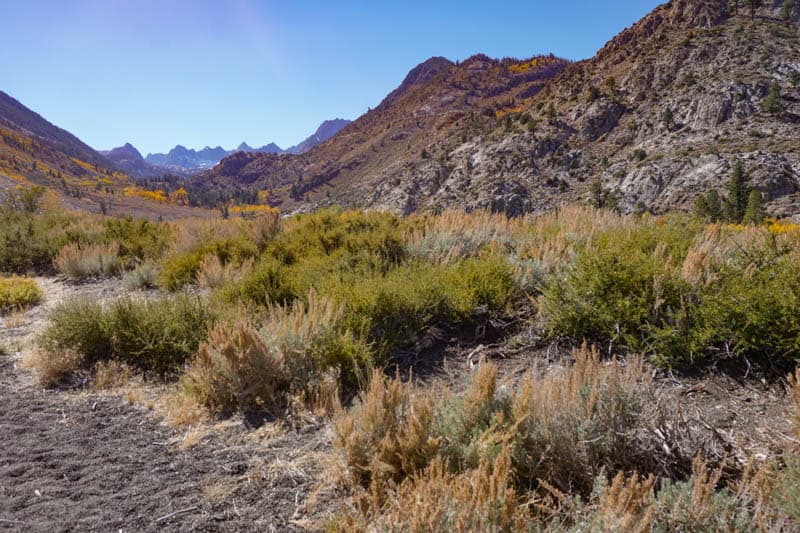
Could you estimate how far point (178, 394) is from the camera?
11.6 ft

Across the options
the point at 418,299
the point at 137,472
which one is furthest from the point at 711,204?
the point at 137,472

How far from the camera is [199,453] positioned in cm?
276

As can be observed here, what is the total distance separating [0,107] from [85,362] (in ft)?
655

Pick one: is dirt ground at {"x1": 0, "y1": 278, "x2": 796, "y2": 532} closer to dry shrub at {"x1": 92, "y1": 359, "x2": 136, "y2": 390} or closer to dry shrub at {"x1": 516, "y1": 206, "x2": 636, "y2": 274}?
dry shrub at {"x1": 92, "y1": 359, "x2": 136, "y2": 390}

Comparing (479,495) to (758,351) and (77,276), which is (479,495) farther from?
(77,276)

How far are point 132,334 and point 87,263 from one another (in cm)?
516

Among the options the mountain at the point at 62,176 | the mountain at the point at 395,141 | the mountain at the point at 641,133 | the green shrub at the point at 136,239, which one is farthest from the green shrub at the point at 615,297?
the mountain at the point at 395,141

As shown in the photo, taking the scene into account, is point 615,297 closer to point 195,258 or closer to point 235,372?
point 235,372

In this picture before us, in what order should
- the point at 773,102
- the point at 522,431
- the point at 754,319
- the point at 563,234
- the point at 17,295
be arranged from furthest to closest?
the point at 773,102 < the point at 17,295 < the point at 563,234 < the point at 754,319 < the point at 522,431

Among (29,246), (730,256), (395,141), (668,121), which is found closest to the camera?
(730,256)

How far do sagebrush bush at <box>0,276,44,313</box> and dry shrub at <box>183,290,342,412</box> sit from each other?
481cm

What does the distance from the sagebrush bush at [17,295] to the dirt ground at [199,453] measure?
3535 millimetres

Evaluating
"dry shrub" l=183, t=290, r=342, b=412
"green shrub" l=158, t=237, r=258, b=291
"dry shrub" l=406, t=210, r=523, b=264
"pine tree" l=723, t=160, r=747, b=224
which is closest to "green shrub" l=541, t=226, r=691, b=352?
"dry shrub" l=406, t=210, r=523, b=264

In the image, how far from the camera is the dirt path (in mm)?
2137
